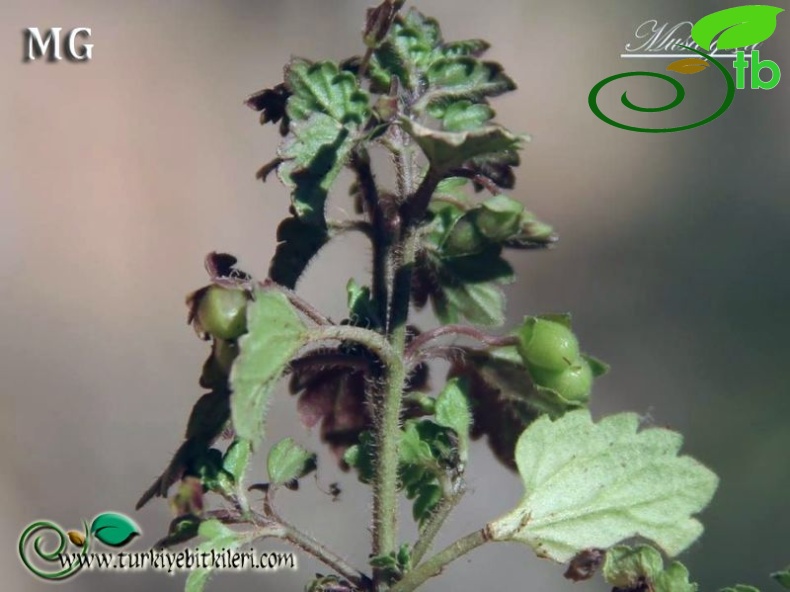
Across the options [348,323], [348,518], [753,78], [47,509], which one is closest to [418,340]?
[348,323]

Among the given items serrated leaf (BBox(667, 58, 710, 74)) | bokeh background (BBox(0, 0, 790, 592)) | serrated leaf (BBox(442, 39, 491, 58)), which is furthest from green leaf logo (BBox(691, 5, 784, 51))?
serrated leaf (BBox(442, 39, 491, 58))

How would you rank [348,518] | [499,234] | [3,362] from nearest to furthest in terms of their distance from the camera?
[499,234] < [348,518] < [3,362]

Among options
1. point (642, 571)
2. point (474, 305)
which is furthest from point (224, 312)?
point (642, 571)

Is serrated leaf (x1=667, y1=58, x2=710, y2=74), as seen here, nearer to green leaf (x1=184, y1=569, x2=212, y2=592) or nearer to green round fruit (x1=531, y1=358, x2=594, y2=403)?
green round fruit (x1=531, y1=358, x2=594, y2=403)

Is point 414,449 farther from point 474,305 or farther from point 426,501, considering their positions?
point 474,305

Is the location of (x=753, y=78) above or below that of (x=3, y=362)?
above

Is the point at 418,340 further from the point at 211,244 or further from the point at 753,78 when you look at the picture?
the point at 753,78

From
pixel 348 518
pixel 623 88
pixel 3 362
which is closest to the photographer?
pixel 348 518
